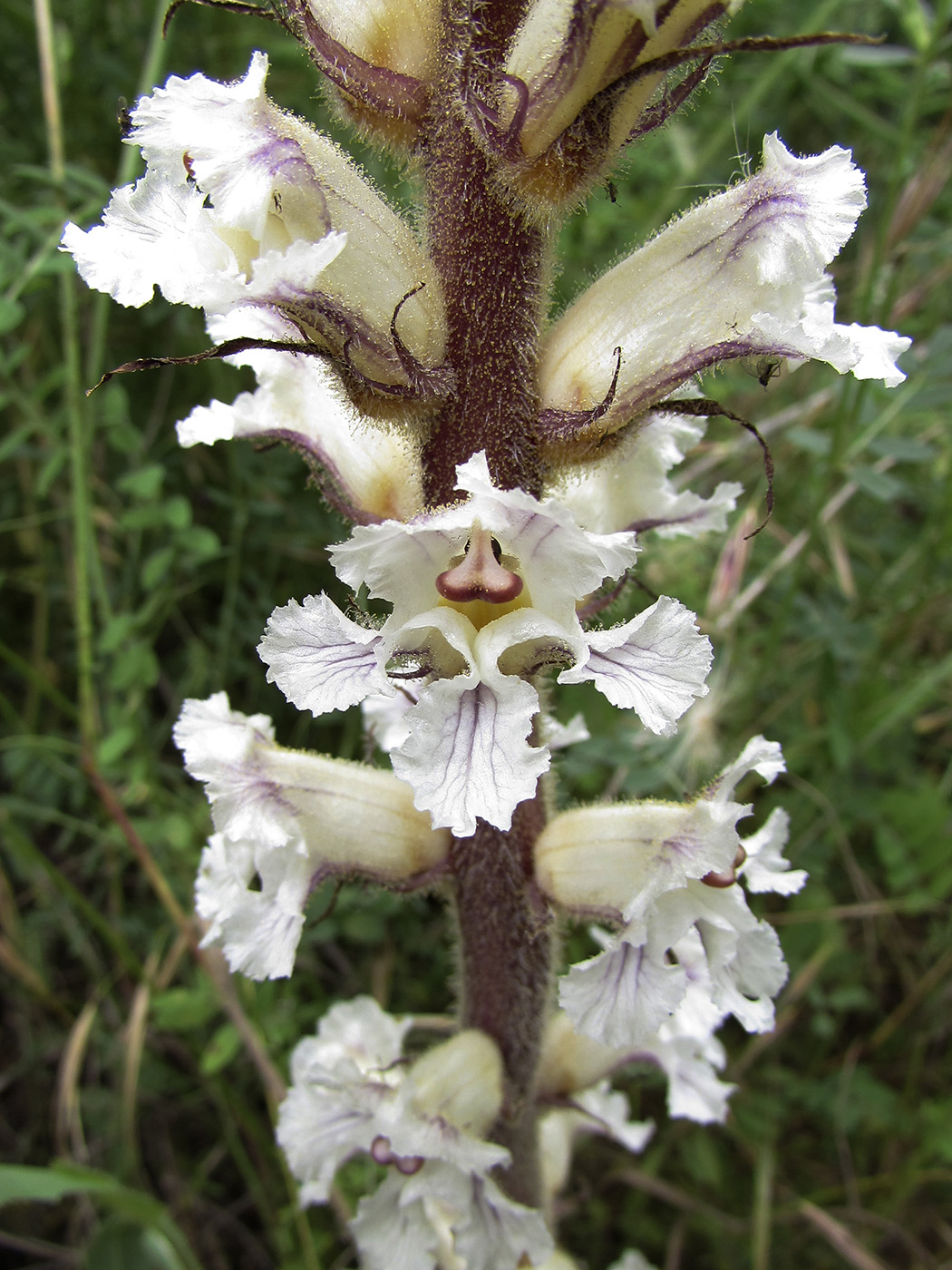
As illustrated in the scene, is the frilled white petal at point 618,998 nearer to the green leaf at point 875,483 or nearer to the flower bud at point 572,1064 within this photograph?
the flower bud at point 572,1064

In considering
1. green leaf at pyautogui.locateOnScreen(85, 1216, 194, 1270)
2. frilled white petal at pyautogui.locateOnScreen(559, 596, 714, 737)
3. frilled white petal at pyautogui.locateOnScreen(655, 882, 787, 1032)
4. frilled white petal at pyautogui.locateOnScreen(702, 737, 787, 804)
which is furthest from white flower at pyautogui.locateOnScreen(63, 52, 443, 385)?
green leaf at pyautogui.locateOnScreen(85, 1216, 194, 1270)

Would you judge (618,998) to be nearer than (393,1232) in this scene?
Yes

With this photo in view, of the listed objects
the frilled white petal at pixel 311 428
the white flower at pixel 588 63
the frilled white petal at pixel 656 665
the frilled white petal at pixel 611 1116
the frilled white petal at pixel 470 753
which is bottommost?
the frilled white petal at pixel 611 1116

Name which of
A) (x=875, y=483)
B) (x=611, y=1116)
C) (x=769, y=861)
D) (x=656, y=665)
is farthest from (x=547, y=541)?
(x=875, y=483)

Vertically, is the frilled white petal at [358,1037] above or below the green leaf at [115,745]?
below

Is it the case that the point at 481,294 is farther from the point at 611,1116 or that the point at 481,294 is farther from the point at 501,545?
the point at 611,1116

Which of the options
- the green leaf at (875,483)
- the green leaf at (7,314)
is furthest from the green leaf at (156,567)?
the green leaf at (875,483)

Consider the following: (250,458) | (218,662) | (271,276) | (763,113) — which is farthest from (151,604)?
(763,113)
